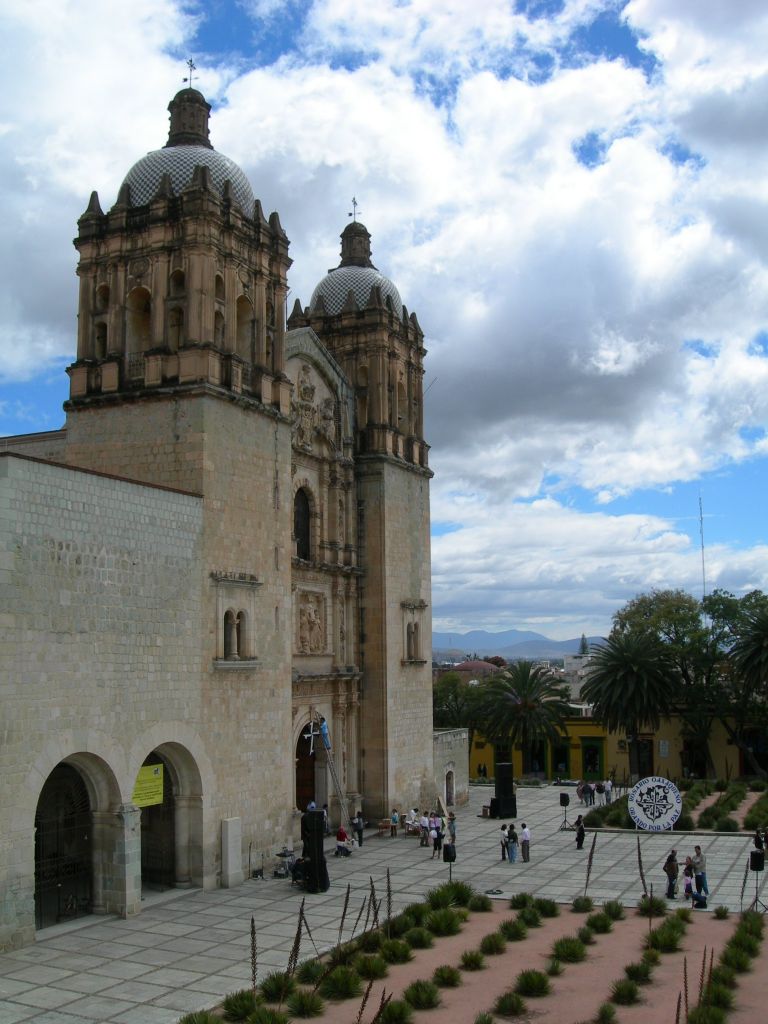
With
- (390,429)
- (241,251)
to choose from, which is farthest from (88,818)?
(390,429)

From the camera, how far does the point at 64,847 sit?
916 inches

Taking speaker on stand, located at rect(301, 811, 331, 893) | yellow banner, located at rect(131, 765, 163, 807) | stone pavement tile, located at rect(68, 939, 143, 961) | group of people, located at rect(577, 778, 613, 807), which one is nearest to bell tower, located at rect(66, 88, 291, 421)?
yellow banner, located at rect(131, 765, 163, 807)

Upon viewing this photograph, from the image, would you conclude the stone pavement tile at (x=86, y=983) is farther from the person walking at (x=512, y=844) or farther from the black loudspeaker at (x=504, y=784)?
the black loudspeaker at (x=504, y=784)

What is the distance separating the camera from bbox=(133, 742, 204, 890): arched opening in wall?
84.1ft

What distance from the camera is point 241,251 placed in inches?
1189

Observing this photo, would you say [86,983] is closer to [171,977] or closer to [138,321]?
[171,977]

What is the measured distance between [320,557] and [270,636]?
6745mm

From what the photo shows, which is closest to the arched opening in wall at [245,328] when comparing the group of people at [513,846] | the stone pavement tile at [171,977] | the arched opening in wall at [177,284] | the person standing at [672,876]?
the arched opening in wall at [177,284]

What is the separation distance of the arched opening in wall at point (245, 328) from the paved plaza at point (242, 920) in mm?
14599

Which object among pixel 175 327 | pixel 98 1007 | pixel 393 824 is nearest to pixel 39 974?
pixel 98 1007

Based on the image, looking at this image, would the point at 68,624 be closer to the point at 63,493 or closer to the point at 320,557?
the point at 63,493

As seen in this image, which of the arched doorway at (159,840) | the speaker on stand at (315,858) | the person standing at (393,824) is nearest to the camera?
the speaker on stand at (315,858)

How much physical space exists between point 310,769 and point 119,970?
635 inches

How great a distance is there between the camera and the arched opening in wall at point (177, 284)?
2880 centimetres
